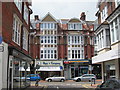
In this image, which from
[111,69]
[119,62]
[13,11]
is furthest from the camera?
[111,69]

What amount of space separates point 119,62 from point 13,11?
1001 centimetres

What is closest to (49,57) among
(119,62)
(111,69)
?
(111,69)

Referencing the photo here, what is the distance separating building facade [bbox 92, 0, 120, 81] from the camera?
17.0 m

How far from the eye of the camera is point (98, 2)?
2559 centimetres

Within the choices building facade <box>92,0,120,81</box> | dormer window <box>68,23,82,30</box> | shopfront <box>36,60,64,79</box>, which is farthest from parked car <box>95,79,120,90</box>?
dormer window <box>68,23,82,30</box>

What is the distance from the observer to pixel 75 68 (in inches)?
1652

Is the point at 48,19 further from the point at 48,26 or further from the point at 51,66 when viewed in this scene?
the point at 51,66

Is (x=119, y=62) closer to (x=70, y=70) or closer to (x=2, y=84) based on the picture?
(x=2, y=84)

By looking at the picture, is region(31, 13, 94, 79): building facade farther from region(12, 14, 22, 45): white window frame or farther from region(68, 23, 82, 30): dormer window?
region(12, 14, 22, 45): white window frame

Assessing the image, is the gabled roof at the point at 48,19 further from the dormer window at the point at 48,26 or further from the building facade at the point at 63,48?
the dormer window at the point at 48,26

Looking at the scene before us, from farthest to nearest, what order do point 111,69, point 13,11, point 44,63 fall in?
point 44,63, point 111,69, point 13,11

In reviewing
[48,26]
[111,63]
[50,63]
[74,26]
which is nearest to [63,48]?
[50,63]

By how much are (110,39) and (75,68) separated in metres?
22.9

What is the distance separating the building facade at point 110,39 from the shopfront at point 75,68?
17.2 meters
